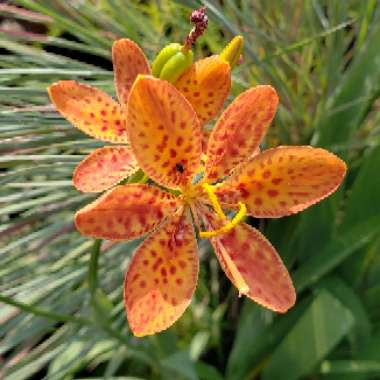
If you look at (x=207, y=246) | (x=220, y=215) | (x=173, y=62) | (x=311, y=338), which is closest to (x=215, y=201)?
(x=220, y=215)

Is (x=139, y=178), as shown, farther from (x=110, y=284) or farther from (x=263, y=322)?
(x=263, y=322)

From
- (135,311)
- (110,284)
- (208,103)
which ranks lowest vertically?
(110,284)

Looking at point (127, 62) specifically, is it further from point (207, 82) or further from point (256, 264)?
point (256, 264)

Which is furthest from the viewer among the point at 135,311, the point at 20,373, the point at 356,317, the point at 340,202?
the point at 340,202

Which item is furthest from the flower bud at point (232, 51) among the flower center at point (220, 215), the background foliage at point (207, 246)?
the background foliage at point (207, 246)

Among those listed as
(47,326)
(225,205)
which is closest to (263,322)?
(47,326)

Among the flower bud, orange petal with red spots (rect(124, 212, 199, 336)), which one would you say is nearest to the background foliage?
orange petal with red spots (rect(124, 212, 199, 336))

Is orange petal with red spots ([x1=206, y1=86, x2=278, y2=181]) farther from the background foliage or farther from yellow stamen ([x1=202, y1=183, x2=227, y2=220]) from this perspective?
the background foliage
